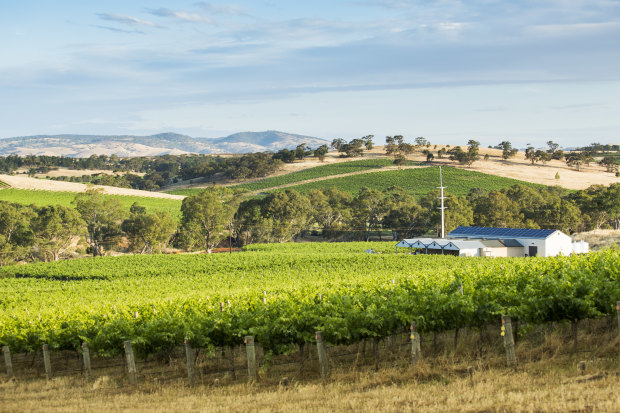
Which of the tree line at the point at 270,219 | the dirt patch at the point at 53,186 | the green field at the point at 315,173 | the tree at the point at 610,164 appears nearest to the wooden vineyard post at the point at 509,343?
the tree line at the point at 270,219

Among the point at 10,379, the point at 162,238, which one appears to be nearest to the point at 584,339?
the point at 10,379

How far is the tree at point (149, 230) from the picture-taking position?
3243 inches

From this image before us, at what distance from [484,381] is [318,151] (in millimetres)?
158614

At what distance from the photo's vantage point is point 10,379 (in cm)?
1941

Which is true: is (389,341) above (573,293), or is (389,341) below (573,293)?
below

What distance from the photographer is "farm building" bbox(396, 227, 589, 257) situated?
2276 inches

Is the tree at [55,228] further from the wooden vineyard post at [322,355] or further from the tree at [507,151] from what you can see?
the tree at [507,151]

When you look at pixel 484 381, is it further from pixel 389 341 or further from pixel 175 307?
pixel 175 307

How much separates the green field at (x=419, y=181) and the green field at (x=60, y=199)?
2951 cm

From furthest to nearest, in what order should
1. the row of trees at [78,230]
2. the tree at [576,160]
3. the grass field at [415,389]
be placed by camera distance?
the tree at [576,160], the row of trees at [78,230], the grass field at [415,389]

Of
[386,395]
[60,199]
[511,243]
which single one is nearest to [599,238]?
[511,243]

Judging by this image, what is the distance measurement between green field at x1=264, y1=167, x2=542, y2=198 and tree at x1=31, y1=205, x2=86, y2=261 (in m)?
57.2

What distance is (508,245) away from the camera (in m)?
60.0

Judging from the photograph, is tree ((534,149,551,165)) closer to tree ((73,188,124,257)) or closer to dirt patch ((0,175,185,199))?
dirt patch ((0,175,185,199))
